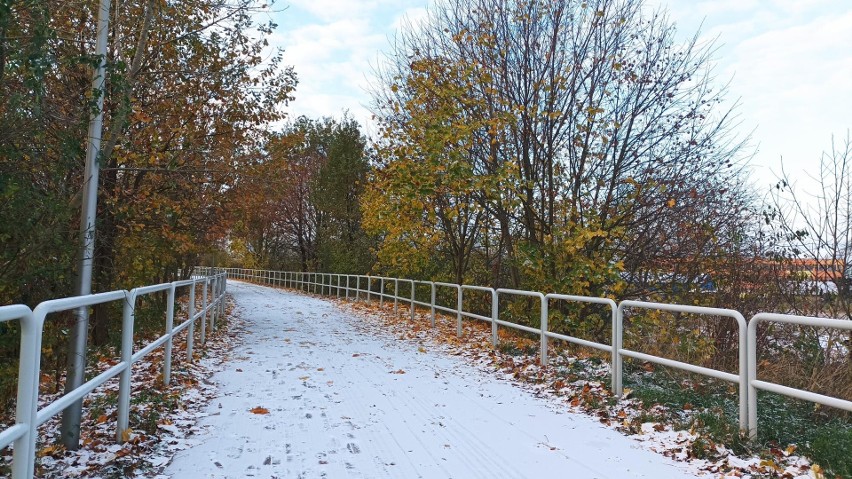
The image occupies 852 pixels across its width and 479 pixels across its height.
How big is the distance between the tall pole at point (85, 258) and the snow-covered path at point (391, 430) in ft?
2.92

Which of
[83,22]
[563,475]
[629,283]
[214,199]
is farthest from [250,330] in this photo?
[563,475]

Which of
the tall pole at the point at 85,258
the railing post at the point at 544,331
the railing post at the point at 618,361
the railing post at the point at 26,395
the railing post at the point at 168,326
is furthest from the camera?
the railing post at the point at 544,331

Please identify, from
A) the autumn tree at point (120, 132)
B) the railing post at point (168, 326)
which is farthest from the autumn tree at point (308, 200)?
the railing post at point (168, 326)

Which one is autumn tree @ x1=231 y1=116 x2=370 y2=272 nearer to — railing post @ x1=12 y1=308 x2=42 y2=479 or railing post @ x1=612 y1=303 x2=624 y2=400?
railing post @ x1=612 y1=303 x2=624 y2=400

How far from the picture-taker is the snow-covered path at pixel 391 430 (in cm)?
454

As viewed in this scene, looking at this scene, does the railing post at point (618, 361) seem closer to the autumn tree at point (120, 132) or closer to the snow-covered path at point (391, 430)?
the snow-covered path at point (391, 430)

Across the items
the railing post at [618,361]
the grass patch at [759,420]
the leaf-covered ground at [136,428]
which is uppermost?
the railing post at [618,361]

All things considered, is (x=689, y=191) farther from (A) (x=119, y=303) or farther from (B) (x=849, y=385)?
(A) (x=119, y=303)

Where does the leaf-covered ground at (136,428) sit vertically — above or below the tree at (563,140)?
below

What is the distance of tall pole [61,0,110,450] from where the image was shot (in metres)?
4.70

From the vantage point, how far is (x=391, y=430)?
5.57 metres

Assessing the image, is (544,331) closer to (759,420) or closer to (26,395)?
(759,420)

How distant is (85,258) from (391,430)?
9.65 feet

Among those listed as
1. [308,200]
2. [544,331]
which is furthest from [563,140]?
[308,200]
